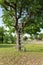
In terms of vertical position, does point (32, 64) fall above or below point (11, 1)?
below

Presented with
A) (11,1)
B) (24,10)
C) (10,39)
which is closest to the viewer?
(11,1)

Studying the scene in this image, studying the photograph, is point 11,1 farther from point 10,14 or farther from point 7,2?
point 10,14

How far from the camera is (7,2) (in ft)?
68.3

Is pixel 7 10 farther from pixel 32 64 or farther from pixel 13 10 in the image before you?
pixel 32 64

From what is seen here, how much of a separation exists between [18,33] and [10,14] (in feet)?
7.49

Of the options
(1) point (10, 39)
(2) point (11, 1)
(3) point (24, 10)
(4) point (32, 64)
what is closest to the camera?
(4) point (32, 64)

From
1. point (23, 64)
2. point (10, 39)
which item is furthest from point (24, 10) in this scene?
point (10, 39)

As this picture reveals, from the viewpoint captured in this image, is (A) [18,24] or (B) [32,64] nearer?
(B) [32,64]

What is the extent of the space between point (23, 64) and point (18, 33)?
9.42 metres

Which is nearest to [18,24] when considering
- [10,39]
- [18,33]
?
[18,33]

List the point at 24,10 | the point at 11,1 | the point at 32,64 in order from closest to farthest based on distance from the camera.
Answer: the point at 32,64, the point at 11,1, the point at 24,10

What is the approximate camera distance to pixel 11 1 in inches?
798

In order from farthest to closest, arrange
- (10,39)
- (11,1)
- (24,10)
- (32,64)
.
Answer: (10,39), (24,10), (11,1), (32,64)

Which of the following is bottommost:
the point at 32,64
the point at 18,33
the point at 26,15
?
the point at 32,64
